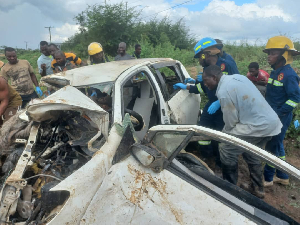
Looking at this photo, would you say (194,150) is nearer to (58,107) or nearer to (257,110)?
(257,110)

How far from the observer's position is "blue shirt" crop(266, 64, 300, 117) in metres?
3.09

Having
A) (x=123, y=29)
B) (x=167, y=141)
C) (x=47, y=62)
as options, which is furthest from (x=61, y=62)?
(x=123, y=29)

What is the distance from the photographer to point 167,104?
3.48 metres

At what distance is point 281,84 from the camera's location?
126 inches

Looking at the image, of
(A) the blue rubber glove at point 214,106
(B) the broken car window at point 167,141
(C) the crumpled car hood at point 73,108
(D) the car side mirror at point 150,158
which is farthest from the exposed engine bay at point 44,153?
(A) the blue rubber glove at point 214,106

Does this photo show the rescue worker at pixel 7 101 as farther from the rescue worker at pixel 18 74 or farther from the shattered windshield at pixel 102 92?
the shattered windshield at pixel 102 92

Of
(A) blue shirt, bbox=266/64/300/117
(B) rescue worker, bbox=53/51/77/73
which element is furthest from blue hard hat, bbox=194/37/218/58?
(B) rescue worker, bbox=53/51/77/73

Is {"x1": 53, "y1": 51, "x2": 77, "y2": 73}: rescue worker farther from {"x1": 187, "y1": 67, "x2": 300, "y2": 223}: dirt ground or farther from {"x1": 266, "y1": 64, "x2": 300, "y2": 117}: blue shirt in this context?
{"x1": 266, "y1": 64, "x2": 300, "y2": 117}: blue shirt

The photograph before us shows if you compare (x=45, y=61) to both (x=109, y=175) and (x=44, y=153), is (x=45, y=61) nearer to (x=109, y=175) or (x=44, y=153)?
(x=44, y=153)

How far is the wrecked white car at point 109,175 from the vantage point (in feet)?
5.30

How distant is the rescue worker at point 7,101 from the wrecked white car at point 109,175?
121 centimetres

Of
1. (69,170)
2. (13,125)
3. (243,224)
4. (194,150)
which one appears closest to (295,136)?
(194,150)

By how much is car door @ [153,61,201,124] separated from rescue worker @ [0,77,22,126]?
2.15 metres

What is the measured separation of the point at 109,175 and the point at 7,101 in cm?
268
